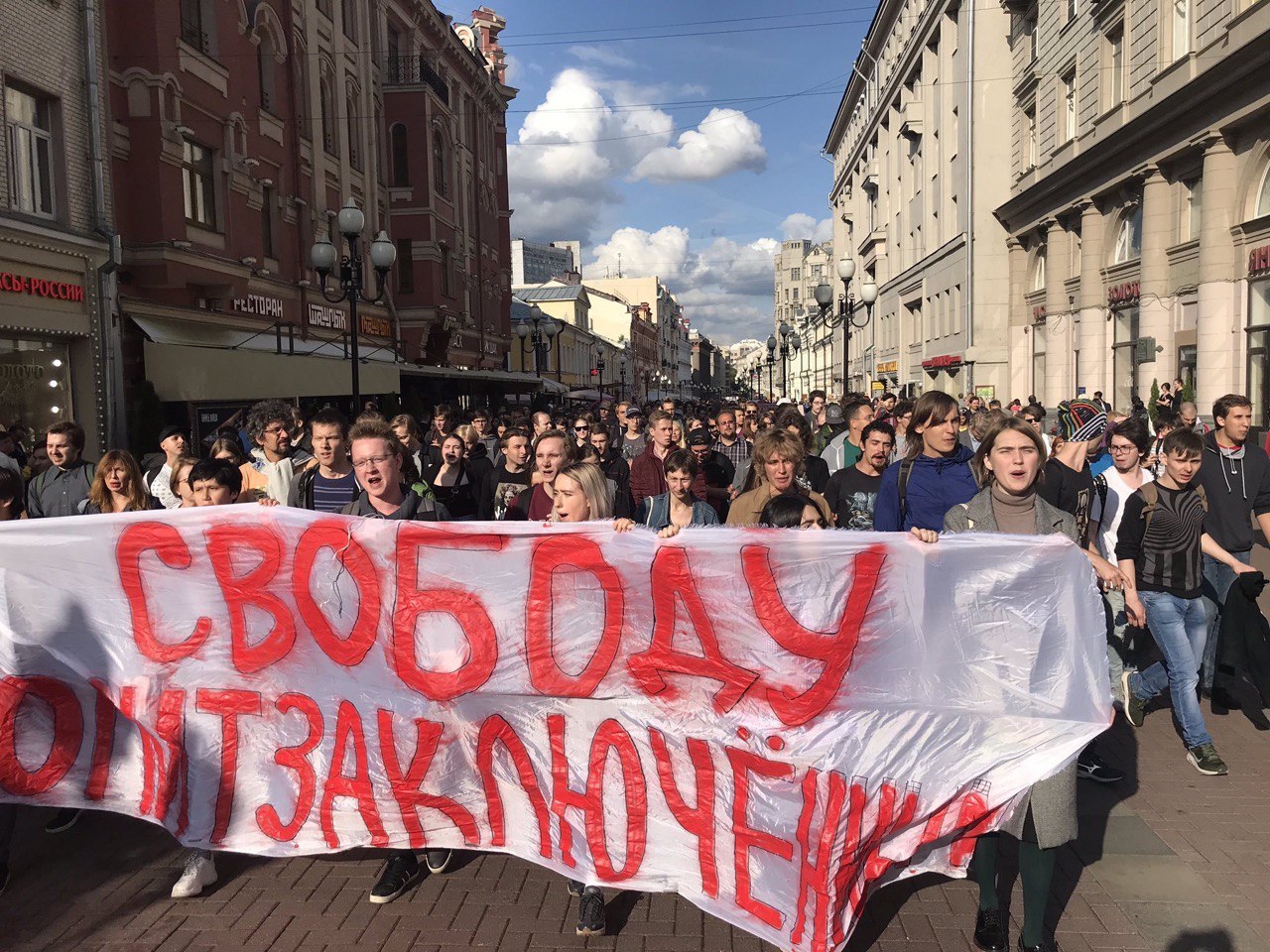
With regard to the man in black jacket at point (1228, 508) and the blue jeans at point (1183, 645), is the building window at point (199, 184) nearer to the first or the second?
the man in black jacket at point (1228, 508)

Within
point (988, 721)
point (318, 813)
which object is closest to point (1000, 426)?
point (988, 721)

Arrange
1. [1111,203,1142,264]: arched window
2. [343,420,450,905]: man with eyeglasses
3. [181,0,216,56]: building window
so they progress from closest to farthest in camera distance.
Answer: [343,420,450,905]: man with eyeglasses < [181,0,216,56]: building window < [1111,203,1142,264]: arched window

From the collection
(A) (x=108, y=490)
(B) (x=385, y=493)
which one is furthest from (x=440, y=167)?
(B) (x=385, y=493)

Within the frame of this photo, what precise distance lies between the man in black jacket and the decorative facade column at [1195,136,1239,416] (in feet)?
50.4

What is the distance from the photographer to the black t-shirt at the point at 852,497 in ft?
19.7

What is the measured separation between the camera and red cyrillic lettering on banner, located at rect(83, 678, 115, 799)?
4.10 metres

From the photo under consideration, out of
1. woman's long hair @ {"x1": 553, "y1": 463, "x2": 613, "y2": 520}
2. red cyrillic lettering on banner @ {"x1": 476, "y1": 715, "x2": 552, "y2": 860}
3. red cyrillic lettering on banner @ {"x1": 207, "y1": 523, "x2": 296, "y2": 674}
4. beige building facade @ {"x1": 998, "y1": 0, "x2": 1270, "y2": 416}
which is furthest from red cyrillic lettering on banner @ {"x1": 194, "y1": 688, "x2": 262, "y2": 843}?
beige building facade @ {"x1": 998, "y1": 0, "x2": 1270, "y2": 416}

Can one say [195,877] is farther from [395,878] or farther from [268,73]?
[268,73]

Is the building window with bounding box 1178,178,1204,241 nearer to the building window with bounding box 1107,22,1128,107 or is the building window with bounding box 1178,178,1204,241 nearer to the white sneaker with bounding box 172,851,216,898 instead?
the building window with bounding box 1107,22,1128,107

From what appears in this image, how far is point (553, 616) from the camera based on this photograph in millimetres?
3891

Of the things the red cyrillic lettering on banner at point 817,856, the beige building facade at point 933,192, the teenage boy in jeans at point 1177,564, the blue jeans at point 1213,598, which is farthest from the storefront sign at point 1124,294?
the red cyrillic lettering on banner at point 817,856

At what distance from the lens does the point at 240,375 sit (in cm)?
1505

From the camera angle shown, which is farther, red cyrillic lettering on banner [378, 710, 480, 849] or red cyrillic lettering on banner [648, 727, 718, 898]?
red cyrillic lettering on banner [378, 710, 480, 849]

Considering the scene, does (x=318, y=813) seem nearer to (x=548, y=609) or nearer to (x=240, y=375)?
(x=548, y=609)
